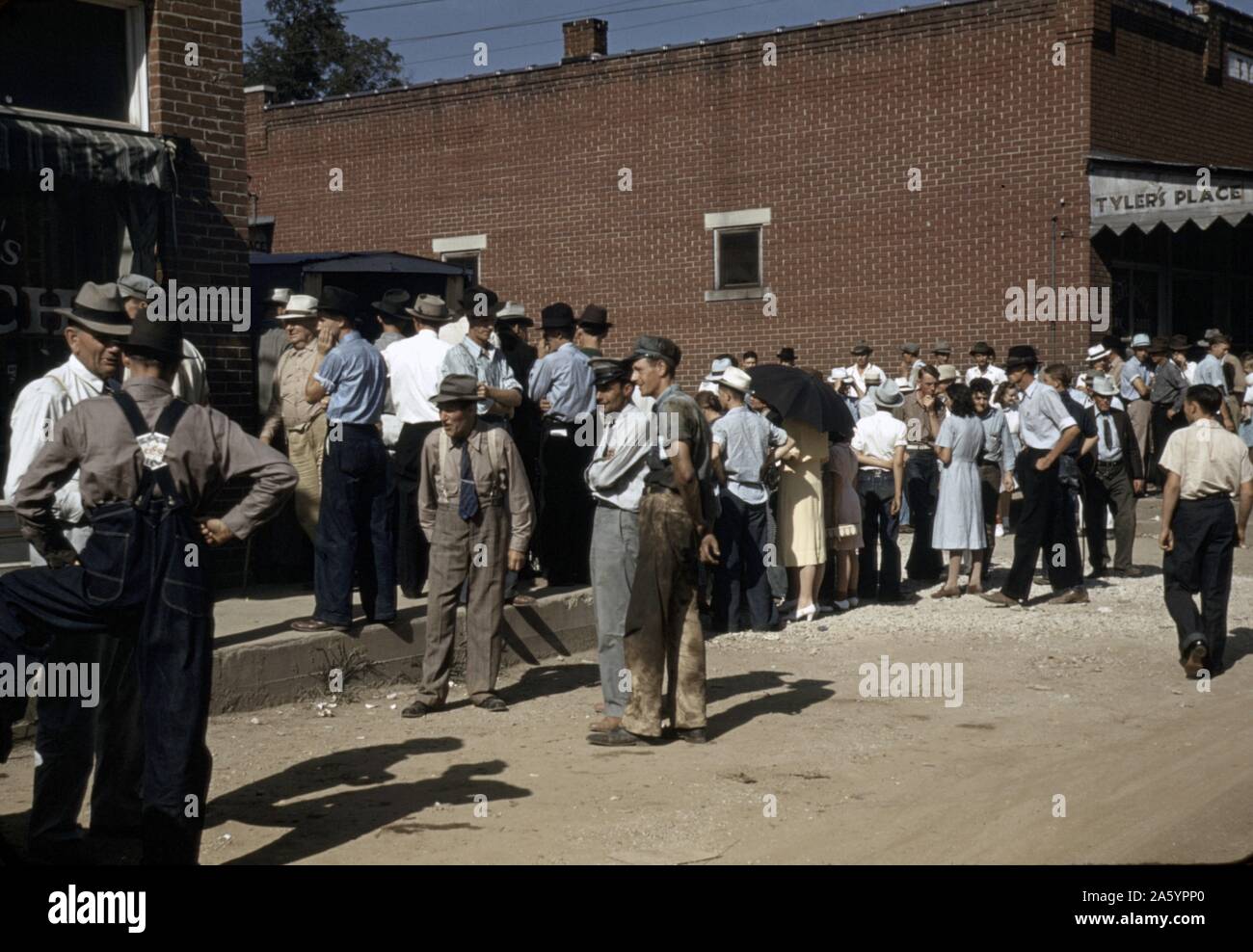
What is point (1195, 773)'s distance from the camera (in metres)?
7.85

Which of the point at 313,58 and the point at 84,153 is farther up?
the point at 313,58

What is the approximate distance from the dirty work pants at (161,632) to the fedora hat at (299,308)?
17.3 ft

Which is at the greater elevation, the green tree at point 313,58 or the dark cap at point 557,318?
the green tree at point 313,58

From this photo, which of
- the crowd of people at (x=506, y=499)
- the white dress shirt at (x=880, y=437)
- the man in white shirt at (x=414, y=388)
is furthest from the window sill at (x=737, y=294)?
the man in white shirt at (x=414, y=388)

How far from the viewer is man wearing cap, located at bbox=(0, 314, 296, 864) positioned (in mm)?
5668

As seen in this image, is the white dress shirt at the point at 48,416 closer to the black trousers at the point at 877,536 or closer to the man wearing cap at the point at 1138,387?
the black trousers at the point at 877,536

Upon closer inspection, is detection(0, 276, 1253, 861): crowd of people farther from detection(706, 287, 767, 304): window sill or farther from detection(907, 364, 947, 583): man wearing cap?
detection(706, 287, 767, 304): window sill

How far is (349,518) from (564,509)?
2.57m

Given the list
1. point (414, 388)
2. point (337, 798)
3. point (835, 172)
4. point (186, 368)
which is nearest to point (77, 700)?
point (337, 798)

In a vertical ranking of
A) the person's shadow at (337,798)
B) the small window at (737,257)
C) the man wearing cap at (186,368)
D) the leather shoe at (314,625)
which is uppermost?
the small window at (737,257)

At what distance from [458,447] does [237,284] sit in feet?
10.8

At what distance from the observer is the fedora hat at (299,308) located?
1080 cm

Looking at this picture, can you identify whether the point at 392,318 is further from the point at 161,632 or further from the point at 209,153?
the point at 161,632

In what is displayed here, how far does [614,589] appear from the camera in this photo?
8711 mm
